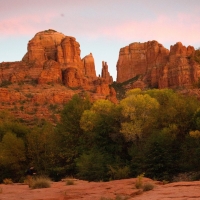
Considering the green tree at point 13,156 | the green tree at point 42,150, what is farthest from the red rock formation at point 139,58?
the green tree at point 13,156

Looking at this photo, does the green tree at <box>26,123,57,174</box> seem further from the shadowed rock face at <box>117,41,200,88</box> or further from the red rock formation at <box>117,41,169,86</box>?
the red rock formation at <box>117,41,169,86</box>

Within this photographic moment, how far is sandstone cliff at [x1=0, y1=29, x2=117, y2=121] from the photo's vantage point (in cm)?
9119

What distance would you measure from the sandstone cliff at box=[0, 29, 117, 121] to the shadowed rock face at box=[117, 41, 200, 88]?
1835cm

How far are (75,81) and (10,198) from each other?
9023 centimetres

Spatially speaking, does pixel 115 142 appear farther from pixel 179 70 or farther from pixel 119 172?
pixel 179 70

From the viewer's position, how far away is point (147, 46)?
148 meters

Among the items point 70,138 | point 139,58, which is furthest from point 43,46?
point 70,138

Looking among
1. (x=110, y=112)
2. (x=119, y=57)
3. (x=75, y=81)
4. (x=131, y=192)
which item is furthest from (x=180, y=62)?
(x=131, y=192)

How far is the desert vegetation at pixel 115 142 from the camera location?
33844mm

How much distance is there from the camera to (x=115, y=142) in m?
39.7

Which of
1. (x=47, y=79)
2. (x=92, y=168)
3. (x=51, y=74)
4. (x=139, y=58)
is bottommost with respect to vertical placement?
(x=92, y=168)

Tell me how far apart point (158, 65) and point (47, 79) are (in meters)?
43.7

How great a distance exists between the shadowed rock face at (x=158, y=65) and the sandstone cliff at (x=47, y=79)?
60.2 feet

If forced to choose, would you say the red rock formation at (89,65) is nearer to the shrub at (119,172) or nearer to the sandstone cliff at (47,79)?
the sandstone cliff at (47,79)
